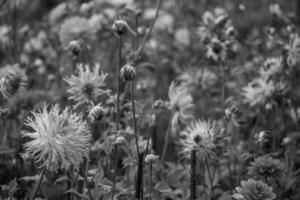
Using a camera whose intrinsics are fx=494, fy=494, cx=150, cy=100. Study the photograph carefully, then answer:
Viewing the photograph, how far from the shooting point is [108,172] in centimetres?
261

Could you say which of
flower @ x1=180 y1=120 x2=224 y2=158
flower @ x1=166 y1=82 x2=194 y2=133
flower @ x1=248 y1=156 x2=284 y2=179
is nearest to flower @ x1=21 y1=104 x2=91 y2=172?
flower @ x1=180 y1=120 x2=224 y2=158

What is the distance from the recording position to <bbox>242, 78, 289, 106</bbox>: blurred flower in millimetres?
3113

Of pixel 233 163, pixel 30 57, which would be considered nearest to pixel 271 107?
pixel 233 163

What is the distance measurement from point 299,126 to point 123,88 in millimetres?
1259

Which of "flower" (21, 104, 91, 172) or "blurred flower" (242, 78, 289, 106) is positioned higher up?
"blurred flower" (242, 78, 289, 106)

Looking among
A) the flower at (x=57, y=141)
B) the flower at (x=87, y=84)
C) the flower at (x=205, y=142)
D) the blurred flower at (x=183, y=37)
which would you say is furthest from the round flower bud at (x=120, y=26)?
the blurred flower at (x=183, y=37)

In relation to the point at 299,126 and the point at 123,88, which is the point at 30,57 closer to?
the point at 123,88

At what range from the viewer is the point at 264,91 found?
324 cm

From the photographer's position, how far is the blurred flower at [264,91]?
3.11 meters

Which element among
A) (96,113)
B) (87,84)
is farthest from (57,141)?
(87,84)

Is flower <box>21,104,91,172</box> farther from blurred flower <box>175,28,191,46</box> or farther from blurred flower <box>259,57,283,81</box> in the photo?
blurred flower <box>175,28,191,46</box>

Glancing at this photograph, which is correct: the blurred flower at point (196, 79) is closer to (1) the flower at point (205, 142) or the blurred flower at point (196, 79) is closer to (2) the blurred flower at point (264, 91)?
(2) the blurred flower at point (264, 91)

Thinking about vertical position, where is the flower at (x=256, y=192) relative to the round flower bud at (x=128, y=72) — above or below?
below

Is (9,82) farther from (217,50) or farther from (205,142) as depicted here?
(217,50)
